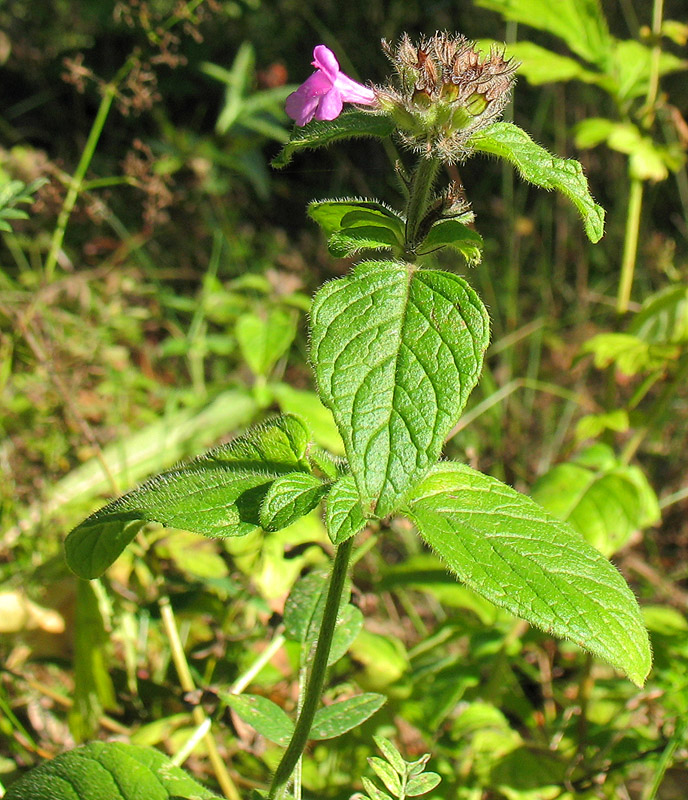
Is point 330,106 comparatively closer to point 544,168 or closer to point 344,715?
point 544,168

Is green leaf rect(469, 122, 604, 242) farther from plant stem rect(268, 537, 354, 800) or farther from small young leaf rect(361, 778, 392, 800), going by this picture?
small young leaf rect(361, 778, 392, 800)

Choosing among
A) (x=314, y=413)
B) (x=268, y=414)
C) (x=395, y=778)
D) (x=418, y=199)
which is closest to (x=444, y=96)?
(x=418, y=199)

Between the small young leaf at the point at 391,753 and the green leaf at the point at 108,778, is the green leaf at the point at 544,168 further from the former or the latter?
the green leaf at the point at 108,778

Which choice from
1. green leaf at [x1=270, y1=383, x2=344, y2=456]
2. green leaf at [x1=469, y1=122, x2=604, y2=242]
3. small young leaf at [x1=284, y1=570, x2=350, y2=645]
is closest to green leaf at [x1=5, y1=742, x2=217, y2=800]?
small young leaf at [x1=284, y1=570, x2=350, y2=645]

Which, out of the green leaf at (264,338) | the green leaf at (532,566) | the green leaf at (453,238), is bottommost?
the green leaf at (264,338)

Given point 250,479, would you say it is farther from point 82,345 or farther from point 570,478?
point 82,345

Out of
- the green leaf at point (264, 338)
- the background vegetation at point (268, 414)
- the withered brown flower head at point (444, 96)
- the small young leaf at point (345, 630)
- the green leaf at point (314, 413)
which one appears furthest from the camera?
the green leaf at point (264, 338)

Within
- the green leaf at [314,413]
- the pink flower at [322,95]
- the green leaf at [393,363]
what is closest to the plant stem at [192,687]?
the green leaf at [314,413]
